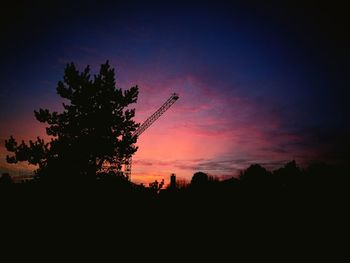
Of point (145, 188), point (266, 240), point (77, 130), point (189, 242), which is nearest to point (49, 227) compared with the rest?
point (145, 188)

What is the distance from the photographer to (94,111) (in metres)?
22.2

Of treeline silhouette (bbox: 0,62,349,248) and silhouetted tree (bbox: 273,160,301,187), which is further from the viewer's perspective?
silhouetted tree (bbox: 273,160,301,187)

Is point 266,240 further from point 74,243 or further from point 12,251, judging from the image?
point 12,251

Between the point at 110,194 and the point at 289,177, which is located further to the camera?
the point at 289,177

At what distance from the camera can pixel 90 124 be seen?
21828 millimetres

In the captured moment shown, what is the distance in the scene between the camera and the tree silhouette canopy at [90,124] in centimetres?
2039

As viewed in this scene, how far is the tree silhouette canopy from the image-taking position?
20391 mm

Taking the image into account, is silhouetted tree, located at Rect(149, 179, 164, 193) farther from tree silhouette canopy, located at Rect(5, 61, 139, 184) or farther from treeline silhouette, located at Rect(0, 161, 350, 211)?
tree silhouette canopy, located at Rect(5, 61, 139, 184)

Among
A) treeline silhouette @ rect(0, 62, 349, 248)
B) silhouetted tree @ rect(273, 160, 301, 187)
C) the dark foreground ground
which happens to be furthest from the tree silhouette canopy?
silhouetted tree @ rect(273, 160, 301, 187)

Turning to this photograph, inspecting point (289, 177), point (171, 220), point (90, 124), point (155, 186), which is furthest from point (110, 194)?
point (289, 177)

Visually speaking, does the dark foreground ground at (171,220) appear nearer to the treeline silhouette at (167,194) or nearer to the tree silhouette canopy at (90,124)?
the treeline silhouette at (167,194)

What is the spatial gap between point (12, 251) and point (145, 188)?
16.0 ft

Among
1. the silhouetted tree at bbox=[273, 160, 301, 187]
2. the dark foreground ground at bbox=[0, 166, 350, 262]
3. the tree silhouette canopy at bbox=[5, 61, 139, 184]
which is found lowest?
the dark foreground ground at bbox=[0, 166, 350, 262]

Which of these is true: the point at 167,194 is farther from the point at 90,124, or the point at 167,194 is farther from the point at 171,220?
the point at 90,124
